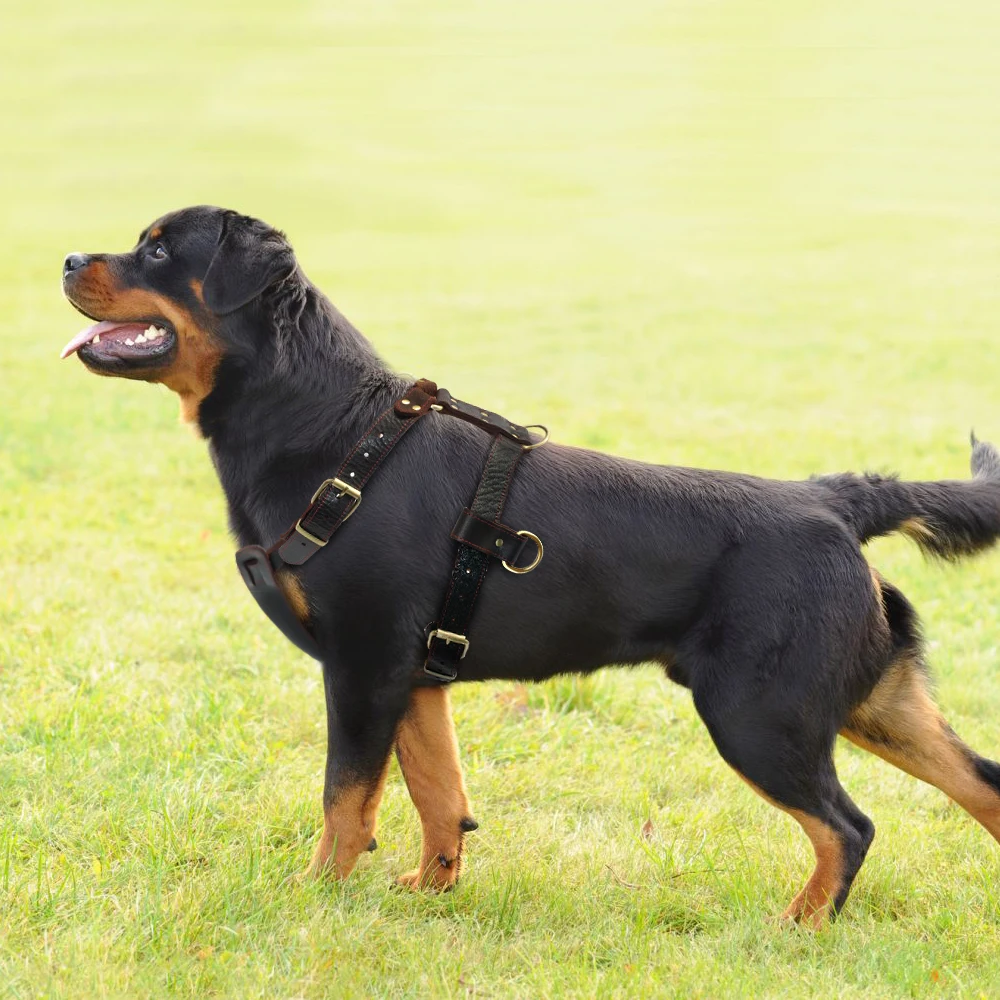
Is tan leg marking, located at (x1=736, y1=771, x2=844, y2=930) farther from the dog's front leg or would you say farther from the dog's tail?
the dog's front leg

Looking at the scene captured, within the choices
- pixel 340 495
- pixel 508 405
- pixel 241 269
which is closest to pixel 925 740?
pixel 340 495

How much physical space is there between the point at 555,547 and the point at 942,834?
1943 millimetres

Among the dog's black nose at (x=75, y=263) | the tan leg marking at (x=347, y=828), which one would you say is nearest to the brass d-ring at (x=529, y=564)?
the tan leg marking at (x=347, y=828)

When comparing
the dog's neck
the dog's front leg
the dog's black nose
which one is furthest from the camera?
the dog's black nose

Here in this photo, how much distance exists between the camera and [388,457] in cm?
373

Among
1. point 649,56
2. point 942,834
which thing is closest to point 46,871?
point 942,834

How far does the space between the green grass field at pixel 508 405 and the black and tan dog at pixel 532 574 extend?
0.38 metres

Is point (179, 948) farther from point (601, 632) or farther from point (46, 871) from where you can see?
point (601, 632)

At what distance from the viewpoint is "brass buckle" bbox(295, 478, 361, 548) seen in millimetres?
3580

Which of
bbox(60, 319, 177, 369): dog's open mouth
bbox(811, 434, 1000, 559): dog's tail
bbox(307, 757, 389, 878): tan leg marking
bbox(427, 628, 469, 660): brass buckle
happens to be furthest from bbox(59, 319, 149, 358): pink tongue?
bbox(811, 434, 1000, 559): dog's tail

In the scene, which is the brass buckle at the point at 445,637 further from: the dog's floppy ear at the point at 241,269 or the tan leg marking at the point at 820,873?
the dog's floppy ear at the point at 241,269

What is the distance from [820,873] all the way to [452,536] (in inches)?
58.9

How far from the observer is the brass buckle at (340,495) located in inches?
141

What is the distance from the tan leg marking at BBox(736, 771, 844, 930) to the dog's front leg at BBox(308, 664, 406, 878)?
1103mm
